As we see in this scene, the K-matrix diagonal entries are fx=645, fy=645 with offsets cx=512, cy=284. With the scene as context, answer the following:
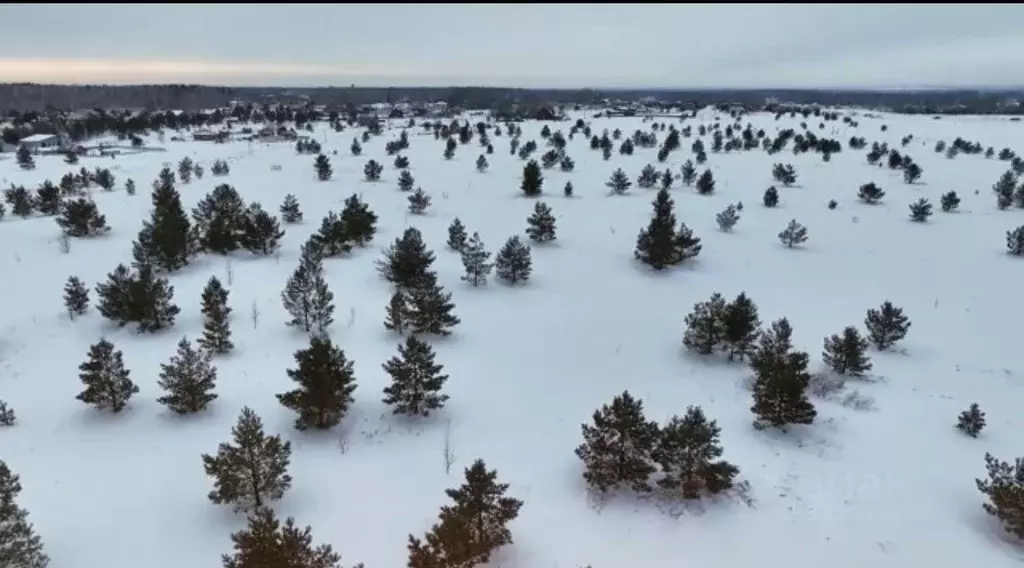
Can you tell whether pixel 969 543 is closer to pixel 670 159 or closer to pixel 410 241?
pixel 410 241

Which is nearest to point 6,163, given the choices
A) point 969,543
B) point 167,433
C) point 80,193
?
point 80,193

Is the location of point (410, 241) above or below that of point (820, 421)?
above

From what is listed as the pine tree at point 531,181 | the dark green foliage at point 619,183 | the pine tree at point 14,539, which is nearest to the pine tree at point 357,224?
the pine tree at point 531,181

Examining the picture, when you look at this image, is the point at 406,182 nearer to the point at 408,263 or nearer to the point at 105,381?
the point at 408,263

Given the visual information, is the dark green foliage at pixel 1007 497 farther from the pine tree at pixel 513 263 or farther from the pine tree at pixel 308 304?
the pine tree at pixel 308 304

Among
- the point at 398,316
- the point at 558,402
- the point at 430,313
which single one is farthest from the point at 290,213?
the point at 558,402
